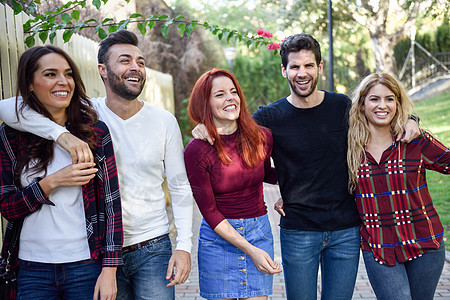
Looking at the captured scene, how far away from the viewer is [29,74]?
2.44m

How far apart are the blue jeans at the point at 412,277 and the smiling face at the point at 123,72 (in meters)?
1.81

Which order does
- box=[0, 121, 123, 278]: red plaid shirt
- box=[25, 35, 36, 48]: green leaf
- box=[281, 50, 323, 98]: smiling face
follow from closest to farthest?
1. box=[0, 121, 123, 278]: red plaid shirt
2. box=[281, 50, 323, 98]: smiling face
3. box=[25, 35, 36, 48]: green leaf

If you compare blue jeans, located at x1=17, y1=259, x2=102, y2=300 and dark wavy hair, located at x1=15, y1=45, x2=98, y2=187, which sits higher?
dark wavy hair, located at x1=15, y1=45, x2=98, y2=187

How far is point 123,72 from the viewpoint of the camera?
2.79 meters

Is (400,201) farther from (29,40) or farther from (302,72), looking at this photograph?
(29,40)

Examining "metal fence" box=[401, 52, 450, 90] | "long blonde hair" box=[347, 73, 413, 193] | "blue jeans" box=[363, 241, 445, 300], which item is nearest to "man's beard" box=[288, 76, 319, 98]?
"long blonde hair" box=[347, 73, 413, 193]

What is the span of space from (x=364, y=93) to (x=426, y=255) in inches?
42.6

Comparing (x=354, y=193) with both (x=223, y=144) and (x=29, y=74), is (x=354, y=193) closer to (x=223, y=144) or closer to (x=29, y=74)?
(x=223, y=144)

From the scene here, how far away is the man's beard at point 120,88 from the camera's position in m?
2.80

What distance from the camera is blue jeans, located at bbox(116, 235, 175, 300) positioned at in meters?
2.68

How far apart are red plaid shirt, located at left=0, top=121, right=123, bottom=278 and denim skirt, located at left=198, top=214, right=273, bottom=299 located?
2.13ft

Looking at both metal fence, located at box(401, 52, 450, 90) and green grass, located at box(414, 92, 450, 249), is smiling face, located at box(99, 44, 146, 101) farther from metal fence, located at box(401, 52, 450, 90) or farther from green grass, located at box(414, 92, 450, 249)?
metal fence, located at box(401, 52, 450, 90)

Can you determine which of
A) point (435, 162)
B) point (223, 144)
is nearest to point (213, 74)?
point (223, 144)

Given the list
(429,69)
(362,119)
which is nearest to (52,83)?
(362,119)
